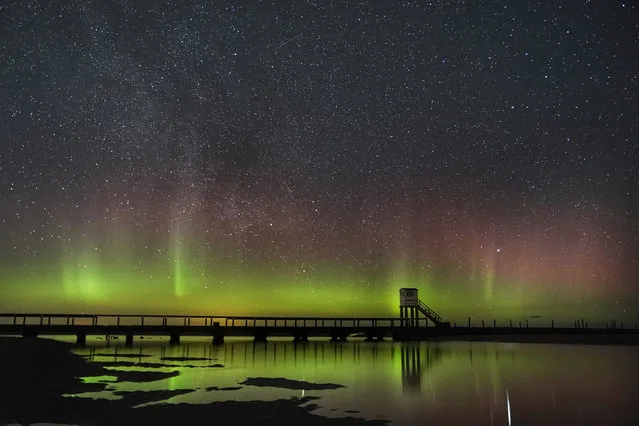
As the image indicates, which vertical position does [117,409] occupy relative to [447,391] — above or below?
above

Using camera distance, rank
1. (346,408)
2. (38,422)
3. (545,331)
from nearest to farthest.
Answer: (38,422) → (346,408) → (545,331)

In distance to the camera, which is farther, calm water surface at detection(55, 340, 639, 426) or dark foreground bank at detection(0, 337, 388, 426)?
calm water surface at detection(55, 340, 639, 426)

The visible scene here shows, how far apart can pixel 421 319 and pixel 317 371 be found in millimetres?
53546

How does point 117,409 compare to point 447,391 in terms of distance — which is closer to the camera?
point 117,409

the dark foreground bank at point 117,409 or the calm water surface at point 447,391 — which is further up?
the dark foreground bank at point 117,409

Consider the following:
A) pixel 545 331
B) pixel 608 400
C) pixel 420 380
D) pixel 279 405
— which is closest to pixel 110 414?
pixel 279 405

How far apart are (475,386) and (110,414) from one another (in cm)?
1681

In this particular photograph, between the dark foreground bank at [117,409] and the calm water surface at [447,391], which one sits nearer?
the dark foreground bank at [117,409]

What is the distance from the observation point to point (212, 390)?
21.6 meters

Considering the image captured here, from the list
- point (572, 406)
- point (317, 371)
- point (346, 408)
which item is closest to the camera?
point (346, 408)

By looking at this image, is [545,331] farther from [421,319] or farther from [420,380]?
[420,380]

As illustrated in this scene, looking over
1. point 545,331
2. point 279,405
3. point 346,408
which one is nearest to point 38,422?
point 279,405

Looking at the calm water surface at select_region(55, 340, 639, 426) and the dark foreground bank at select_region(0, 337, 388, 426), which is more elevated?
the dark foreground bank at select_region(0, 337, 388, 426)

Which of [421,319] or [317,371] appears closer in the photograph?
[317,371]
